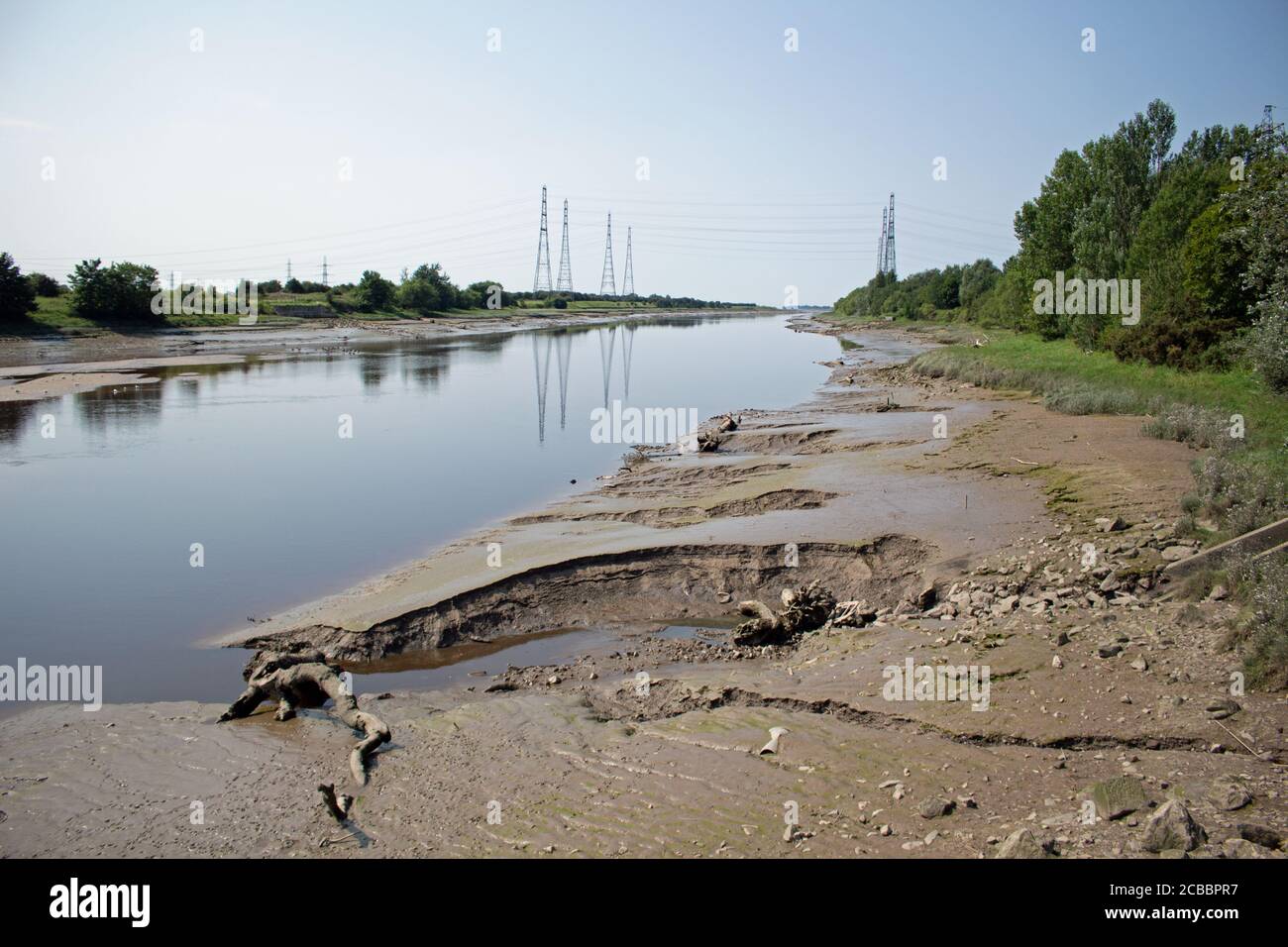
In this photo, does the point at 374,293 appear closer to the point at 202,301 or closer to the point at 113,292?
the point at 202,301

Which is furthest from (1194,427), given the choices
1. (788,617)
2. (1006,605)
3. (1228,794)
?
(1228,794)

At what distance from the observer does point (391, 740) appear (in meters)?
7.38

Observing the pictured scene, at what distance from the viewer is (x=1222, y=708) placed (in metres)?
6.20

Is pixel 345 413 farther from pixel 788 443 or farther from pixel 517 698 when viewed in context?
pixel 517 698

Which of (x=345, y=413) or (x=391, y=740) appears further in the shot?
(x=345, y=413)

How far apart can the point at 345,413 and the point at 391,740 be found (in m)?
Answer: 24.8

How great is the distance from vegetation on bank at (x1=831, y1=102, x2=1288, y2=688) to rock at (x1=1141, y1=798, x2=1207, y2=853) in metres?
2.43

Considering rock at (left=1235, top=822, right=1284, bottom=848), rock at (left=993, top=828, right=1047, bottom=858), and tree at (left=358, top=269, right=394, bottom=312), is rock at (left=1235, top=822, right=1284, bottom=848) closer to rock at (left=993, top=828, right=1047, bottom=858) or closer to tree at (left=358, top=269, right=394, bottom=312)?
rock at (left=993, top=828, right=1047, bottom=858)

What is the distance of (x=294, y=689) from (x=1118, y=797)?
7137 mm

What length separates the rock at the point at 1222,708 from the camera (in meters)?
6.16

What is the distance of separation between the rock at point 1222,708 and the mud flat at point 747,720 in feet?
0.05

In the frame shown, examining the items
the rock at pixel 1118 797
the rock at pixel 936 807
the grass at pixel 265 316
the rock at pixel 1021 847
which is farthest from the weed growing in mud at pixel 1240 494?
the grass at pixel 265 316

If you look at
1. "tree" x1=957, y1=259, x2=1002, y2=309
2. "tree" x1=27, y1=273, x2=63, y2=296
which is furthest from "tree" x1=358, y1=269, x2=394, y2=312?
"tree" x1=957, y1=259, x2=1002, y2=309

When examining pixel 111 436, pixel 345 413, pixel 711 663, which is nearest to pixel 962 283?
pixel 345 413
